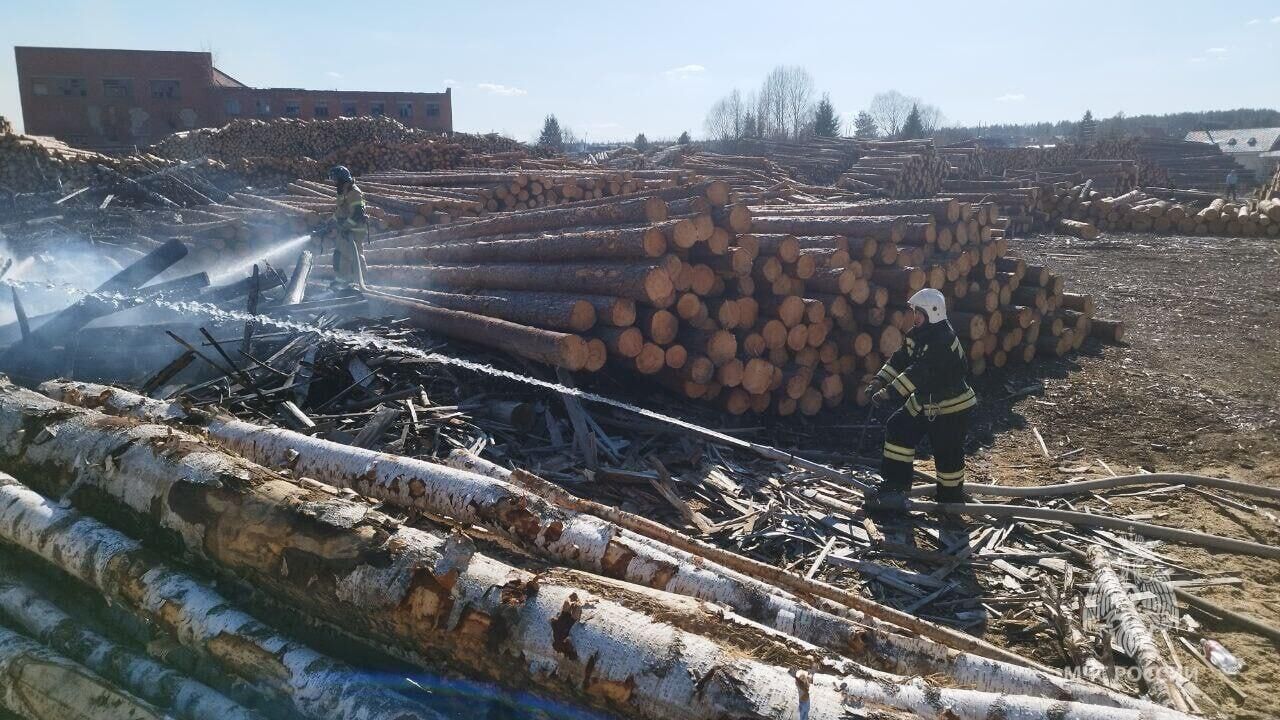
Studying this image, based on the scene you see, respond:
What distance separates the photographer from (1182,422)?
24.1 feet

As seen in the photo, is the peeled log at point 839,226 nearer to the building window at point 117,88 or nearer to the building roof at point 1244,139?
the building window at point 117,88

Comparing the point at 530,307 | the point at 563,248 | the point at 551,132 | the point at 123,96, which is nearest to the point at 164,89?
the point at 123,96

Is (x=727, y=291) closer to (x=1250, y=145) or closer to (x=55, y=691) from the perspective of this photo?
(x=55, y=691)

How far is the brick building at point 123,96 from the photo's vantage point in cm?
3584

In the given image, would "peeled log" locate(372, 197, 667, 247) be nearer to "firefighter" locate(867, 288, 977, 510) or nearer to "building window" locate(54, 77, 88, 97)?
"firefighter" locate(867, 288, 977, 510)

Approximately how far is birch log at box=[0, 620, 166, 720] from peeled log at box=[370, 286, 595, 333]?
4.14 metres

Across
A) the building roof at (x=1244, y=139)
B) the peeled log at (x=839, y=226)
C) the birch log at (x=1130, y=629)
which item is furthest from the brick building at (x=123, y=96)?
the building roof at (x=1244, y=139)

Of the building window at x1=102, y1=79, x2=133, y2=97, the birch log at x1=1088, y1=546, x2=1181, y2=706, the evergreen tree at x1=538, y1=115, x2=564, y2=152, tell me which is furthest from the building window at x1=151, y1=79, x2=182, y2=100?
the birch log at x1=1088, y1=546, x2=1181, y2=706

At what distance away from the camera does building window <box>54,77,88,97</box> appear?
36.1 metres

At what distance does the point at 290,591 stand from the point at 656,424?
140 inches

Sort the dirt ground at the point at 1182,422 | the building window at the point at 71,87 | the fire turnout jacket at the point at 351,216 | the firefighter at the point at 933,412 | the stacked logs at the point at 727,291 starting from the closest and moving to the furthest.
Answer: the dirt ground at the point at 1182,422 → the firefighter at the point at 933,412 → the stacked logs at the point at 727,291 → the fire turnout jacket at the point at 351,216 → the building window at the point at 71,87

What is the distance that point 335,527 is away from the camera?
9.93 ft

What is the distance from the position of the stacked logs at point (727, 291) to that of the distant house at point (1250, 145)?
42.7 meters

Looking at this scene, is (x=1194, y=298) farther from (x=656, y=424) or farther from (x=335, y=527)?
(x=335, y=527)
